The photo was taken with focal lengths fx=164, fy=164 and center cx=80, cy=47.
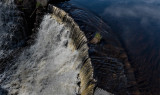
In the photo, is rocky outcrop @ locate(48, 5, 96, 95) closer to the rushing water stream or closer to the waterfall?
the rushing water stream

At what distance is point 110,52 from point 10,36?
21.5ft

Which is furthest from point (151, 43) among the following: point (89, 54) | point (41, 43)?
point (41, 43)

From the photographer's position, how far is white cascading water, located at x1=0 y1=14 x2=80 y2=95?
7805mm

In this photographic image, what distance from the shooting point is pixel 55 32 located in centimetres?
1010

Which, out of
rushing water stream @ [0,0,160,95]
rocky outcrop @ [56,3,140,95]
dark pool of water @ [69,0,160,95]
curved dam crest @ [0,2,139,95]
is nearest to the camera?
rocky outcrop @ [56,3,140,95]

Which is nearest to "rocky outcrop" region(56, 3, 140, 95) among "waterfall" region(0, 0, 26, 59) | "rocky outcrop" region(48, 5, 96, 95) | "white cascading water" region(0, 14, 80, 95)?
"rocky outcrop" region(48, 5, 96, 95)

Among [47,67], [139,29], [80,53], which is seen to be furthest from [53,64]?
[139,29]

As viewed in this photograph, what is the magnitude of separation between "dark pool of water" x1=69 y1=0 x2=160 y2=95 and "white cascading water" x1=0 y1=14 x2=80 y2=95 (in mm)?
3018

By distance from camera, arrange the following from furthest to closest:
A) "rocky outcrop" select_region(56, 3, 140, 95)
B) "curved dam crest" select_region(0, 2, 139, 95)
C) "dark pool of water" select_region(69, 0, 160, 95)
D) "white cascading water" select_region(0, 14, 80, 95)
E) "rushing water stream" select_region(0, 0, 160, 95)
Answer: "white cascading water" select_region(0, 14, 80, 95), "dark pool of water" select_region(69, 0, 160, 95), "rushing water stream" select_region(0, 0, 160, 95), "curved dam crest" select_region(0, 2, 139, 95), "rocky outcrop" select_region(56, 3, 140, 95)

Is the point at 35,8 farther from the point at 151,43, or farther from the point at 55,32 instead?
the point at 151,43

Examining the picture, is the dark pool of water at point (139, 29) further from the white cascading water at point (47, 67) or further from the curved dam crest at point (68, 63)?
the white cascading water at point (47, 67)

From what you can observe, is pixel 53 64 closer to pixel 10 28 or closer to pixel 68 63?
pixel 68 63

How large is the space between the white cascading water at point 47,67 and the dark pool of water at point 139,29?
9.90 feet

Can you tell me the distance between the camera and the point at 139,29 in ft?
35.7
